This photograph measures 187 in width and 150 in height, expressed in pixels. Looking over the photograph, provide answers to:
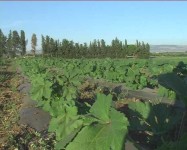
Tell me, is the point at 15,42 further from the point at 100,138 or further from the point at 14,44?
the point at 100,138

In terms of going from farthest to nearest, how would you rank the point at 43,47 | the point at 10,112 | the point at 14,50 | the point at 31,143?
the point at 14,50 → the point at 43,47 → the point at 10,112 → the point at 31,143

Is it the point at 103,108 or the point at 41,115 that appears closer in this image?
the point at 103,108

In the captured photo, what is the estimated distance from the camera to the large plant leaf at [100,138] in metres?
1.75

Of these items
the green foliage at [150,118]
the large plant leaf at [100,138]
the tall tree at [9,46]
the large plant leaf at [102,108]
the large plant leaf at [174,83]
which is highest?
the tall tree at [9,46]

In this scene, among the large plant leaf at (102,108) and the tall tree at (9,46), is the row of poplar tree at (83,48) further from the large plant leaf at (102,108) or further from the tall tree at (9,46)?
the large plant leaf at (102,108)

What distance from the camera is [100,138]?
176cm

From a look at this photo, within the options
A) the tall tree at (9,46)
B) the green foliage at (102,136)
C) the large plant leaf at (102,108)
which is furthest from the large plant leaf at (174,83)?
the tall tree at (9,46)

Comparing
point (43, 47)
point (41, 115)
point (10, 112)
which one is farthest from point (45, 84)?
point (43, 47)

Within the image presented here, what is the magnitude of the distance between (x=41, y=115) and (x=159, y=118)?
7.87 metres

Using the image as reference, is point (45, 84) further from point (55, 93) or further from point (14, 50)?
point (14, 50)

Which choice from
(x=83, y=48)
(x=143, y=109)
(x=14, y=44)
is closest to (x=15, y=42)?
(x=14, y=44)

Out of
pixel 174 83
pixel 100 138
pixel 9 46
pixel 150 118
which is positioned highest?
pixel 9 46

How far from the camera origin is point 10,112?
1264cm

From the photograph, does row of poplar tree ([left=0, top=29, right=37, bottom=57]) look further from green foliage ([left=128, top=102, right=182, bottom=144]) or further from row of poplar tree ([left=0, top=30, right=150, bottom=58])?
green foliage ([left=128, top=102, right=182, bottom=144])
